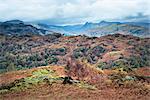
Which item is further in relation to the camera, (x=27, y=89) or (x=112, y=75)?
(x=112, y=75)

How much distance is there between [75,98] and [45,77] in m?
8.41

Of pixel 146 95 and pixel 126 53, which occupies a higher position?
pixel 146 95

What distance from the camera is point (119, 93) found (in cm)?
2956

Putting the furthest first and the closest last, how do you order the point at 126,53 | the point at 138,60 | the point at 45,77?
the point at 126,53
the point at 138,60
the point at 45,77

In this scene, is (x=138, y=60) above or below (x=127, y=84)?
below

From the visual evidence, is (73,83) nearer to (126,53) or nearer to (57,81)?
(57,81)

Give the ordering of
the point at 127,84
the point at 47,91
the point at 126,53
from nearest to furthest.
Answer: the point at 47,91 → the point at 127,84 → the point at 126,53

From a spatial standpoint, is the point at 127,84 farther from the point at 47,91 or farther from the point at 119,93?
the point at 47,91

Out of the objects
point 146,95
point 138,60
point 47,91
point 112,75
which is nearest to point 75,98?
point 47,91

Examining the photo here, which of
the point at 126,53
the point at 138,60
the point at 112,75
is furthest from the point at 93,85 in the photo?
the point at 126,53

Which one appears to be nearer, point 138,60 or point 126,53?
point 138,60

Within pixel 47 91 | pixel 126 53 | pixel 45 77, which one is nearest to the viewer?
pixel 47 91

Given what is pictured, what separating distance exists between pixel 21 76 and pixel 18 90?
17.6 ft

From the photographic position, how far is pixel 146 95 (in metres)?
28.7
